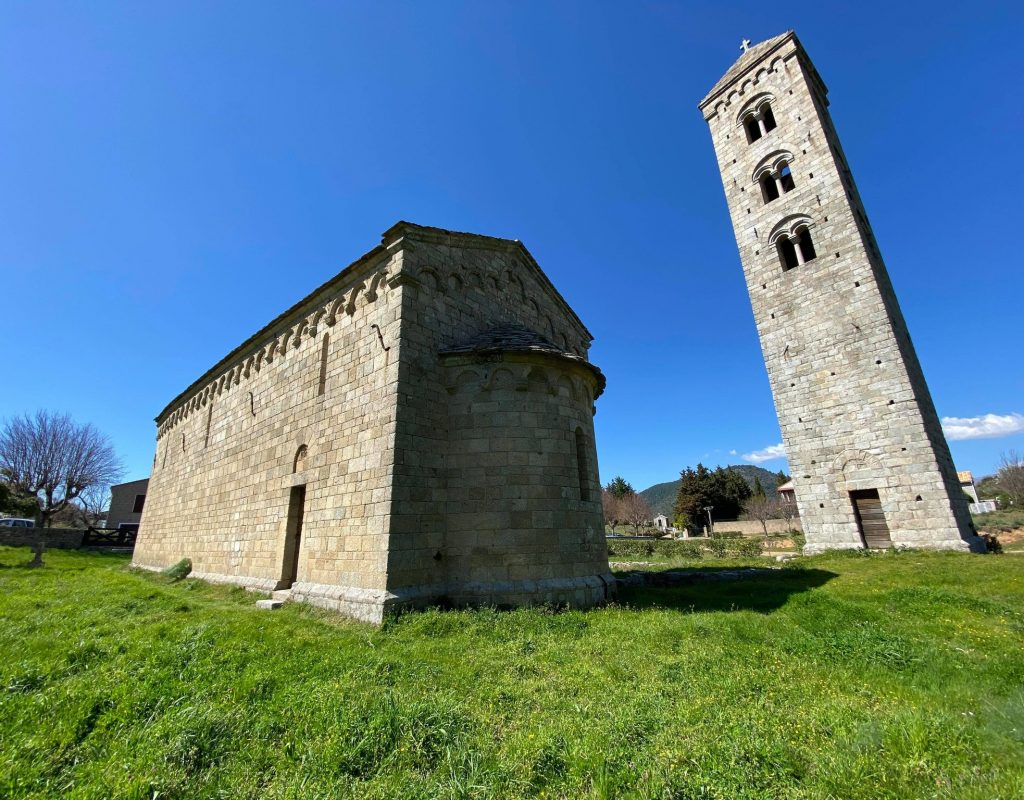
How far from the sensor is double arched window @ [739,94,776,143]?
2114cm

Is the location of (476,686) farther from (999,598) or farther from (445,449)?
(999,598)

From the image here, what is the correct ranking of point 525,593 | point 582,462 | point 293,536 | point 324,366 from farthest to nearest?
point 324,366 → point 293,536 → point 582,462 → point 525,593

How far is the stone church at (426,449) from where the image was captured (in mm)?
7863

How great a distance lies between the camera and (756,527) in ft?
111

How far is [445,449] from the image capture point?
8695 millimetres

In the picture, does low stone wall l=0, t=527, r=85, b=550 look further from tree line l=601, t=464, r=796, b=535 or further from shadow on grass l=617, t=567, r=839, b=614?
tree line l=601, t=464, r=796, b=535

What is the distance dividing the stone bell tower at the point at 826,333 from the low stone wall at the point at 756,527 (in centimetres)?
1654

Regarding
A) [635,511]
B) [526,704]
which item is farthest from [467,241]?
[635,511]

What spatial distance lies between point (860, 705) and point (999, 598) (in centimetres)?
709

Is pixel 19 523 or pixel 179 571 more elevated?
pixel 19 523

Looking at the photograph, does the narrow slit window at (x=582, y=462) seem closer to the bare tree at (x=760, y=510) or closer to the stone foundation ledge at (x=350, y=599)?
the stone foundation ledge at (x=350, y=599)

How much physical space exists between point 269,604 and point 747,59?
99.9 feet

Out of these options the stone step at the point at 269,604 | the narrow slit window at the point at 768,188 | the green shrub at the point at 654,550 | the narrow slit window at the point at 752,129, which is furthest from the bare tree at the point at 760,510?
the stone step at the point at 269,604

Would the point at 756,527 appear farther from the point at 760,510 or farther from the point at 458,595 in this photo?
the point at 458,595
